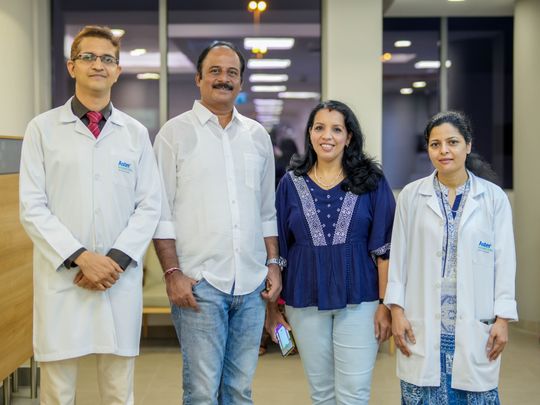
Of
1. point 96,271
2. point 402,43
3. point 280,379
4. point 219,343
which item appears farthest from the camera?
point 402,43

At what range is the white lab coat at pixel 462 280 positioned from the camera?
2.38 meters

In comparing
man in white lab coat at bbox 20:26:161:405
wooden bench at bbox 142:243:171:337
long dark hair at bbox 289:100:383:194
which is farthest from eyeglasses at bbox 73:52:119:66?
wooden bench at bbox 142:243:171:337

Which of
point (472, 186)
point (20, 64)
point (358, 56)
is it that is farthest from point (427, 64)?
point (472, 186)

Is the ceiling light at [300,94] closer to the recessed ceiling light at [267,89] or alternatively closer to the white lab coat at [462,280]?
the recessed ceiling light at [267,89]

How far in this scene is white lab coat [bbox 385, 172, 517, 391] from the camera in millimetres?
2375

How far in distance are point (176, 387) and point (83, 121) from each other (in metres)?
2.48

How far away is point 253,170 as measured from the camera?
8.77ft

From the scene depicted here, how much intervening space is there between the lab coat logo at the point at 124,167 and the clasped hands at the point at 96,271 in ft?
1.06

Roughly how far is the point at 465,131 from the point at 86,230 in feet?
4.63

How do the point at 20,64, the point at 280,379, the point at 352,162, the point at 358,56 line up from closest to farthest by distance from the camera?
the point at 352,162 < the point at 280,379 < the point at 20,64 < the point at 358,56

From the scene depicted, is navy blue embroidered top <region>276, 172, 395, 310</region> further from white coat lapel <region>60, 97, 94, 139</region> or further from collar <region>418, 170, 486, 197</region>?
white coat lapel <region>60, 97, 94, 139</region>

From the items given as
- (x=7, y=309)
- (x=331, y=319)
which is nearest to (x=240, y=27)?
(x=7, y=309)

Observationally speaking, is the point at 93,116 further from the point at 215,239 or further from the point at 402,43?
the point at 402,43

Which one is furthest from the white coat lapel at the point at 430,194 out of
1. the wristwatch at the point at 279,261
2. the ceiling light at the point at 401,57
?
the ceiling light at the point at 401,57
